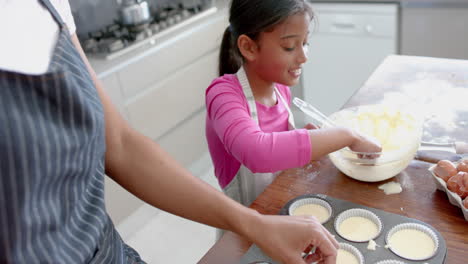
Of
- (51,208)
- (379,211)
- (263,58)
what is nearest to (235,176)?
(263,58)

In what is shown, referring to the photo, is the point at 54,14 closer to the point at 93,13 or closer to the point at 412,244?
the point at 412,244

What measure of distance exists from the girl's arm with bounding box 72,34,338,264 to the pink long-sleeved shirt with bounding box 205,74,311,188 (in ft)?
1.00

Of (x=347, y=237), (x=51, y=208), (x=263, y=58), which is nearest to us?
(x=51, y=208)

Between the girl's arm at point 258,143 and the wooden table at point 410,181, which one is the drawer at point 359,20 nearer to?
the wooden table at point 410,181

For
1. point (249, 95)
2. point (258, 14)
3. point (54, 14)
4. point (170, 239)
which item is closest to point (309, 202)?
point (249, 95)

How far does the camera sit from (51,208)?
55 centimetres

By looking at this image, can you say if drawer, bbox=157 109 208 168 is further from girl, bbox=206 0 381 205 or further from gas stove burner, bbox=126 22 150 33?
girl, bbox=206 0 381 205

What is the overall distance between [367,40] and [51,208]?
2324 millimetres

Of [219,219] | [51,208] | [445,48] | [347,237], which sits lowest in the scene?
[445,48]

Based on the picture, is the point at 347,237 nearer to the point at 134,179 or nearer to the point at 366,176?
the point at 366,176

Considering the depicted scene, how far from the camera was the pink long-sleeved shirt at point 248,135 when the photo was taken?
39.8 inches

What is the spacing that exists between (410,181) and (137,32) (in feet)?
5.47

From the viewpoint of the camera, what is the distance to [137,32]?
89.0 inches

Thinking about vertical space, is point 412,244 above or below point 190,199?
below
